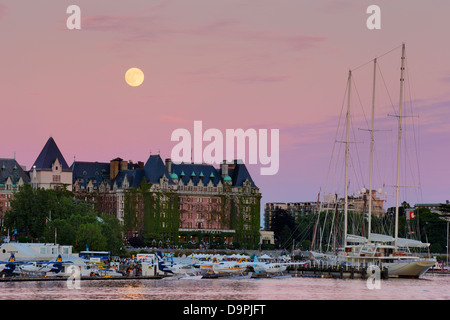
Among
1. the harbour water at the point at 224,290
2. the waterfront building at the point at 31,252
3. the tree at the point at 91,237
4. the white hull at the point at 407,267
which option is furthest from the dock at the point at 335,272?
the waterfront building at the point at 31,252

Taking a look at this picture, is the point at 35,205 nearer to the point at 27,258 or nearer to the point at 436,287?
the point at 27,258

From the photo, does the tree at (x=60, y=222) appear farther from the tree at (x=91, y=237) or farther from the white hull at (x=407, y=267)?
the white hull at (x=407, y=267)

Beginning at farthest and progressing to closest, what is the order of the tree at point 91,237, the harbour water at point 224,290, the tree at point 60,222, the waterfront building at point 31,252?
the tree at point 60,222
the tree at point 91,237
the waterfront building at point 31,252
the harbour water at point 224,290

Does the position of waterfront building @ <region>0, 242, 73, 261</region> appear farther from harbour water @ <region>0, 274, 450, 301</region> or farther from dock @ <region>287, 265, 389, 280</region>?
dock @ <region>287, 265, 389, 280</region>

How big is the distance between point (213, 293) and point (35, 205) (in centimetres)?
8587

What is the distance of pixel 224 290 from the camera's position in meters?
101

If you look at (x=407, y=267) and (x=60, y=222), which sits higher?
(x=60, y=222)

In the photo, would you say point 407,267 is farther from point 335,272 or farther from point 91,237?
point 91,237

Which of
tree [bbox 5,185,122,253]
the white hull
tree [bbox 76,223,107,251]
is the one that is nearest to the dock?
the white hull

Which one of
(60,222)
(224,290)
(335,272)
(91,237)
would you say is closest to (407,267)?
(335,272)

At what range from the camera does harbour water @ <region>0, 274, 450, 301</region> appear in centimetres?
8988

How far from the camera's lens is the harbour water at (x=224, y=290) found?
89.9m
